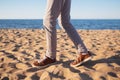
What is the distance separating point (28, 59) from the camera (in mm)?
4410

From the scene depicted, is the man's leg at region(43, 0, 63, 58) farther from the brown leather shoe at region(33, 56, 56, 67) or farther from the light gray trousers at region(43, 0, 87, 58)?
the brown leather shoe at region(33, 56, 56, 67)

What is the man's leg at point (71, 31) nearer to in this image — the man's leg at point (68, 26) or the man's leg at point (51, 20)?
the man's leg at point (68, 26)

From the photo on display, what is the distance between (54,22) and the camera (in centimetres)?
346

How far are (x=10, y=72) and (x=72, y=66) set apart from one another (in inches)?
39.9

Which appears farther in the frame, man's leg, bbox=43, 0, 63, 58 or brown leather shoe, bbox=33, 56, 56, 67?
brown leather shoe, bbox=33, 56, 56, 67

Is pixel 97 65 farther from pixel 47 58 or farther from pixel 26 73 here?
pixel 26 73

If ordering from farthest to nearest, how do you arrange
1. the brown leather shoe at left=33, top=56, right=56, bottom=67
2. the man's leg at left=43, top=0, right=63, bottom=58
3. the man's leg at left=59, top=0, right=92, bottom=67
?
the brown leather shoe at left=33, top=56, right=56, bottom=67 < the man's leg at left=59, top=0, right=92, bottom=67 < the man's leg at left=43, top=0, right=63, bottom=58

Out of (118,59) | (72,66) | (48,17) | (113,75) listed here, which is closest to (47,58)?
(72,66)

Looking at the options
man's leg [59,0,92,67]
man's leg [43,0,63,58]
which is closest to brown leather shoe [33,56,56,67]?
man's leg [43,0,63,58]

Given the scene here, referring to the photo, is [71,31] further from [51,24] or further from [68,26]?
[51,24]

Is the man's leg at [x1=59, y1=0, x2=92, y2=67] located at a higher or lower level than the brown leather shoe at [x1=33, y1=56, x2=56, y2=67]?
higher

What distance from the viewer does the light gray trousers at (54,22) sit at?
133 inches

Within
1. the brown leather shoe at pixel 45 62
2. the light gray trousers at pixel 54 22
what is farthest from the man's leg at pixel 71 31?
the brown leather shoe at pixel 45 62

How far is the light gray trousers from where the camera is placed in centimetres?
338
